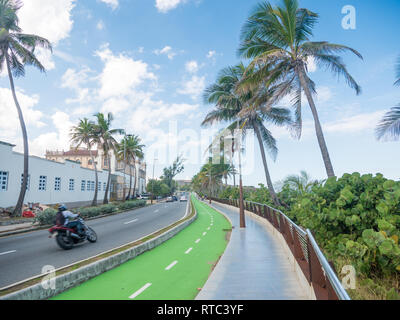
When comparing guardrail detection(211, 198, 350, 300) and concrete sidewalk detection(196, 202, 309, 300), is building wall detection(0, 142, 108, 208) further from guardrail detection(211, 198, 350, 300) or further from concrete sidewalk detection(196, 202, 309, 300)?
guardrail detection(211, 198, 350, 300)

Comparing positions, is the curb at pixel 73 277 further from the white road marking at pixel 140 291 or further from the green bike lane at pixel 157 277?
the white road marking at pixel 140 291

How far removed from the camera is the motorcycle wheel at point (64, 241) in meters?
8.64

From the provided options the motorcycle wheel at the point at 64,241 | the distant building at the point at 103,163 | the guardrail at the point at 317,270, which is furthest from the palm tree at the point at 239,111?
the distant building at the point at 103,163

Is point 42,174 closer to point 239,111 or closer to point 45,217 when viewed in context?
point 45,217

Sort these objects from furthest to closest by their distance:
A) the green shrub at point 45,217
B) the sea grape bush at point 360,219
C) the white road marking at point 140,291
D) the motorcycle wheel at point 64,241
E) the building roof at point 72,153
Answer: the building roof at point 72,153
the green shrub at point 45,217
the motorcycle wheel at point 64,241
the white road marking at point 140,291
the sea grape bush at point 360,219

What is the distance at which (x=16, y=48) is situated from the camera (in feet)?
62.1

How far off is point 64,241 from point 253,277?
692cm

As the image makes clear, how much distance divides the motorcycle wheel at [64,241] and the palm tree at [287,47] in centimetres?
1111

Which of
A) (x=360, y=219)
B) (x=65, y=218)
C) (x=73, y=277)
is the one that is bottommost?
(x=73, y=277)

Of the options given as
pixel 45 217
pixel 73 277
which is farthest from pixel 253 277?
pixel 45 217

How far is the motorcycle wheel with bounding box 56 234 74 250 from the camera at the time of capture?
340 inches

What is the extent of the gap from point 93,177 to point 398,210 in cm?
4128
